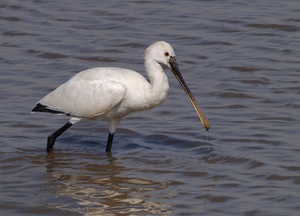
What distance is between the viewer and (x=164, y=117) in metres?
12.0

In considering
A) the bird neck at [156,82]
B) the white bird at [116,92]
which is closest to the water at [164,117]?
the white bird at [116,92]

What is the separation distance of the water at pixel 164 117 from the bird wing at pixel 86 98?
498 mm

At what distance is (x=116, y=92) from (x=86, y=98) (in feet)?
1.68

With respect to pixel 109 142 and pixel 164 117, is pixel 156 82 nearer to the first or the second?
pixel 109 142

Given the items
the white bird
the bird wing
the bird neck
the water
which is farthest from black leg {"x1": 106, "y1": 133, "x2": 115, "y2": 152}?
the bird neck

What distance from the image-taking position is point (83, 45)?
49.8ft

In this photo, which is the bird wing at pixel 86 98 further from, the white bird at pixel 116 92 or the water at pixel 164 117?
the water at pixel 164 117

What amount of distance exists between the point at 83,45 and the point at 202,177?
5.82 meters

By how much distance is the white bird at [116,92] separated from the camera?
33.8 feet

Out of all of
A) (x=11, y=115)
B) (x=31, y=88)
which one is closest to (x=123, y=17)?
(x=31, y=88)

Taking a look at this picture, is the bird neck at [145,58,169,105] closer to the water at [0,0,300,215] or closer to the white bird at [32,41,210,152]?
the white bird at [32,41,210,152]

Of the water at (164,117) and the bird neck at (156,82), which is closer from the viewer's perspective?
the water at (164,117)

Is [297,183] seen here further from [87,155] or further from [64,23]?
[64,23]

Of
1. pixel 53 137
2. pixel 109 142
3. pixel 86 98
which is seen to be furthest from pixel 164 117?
pixel 53 137
